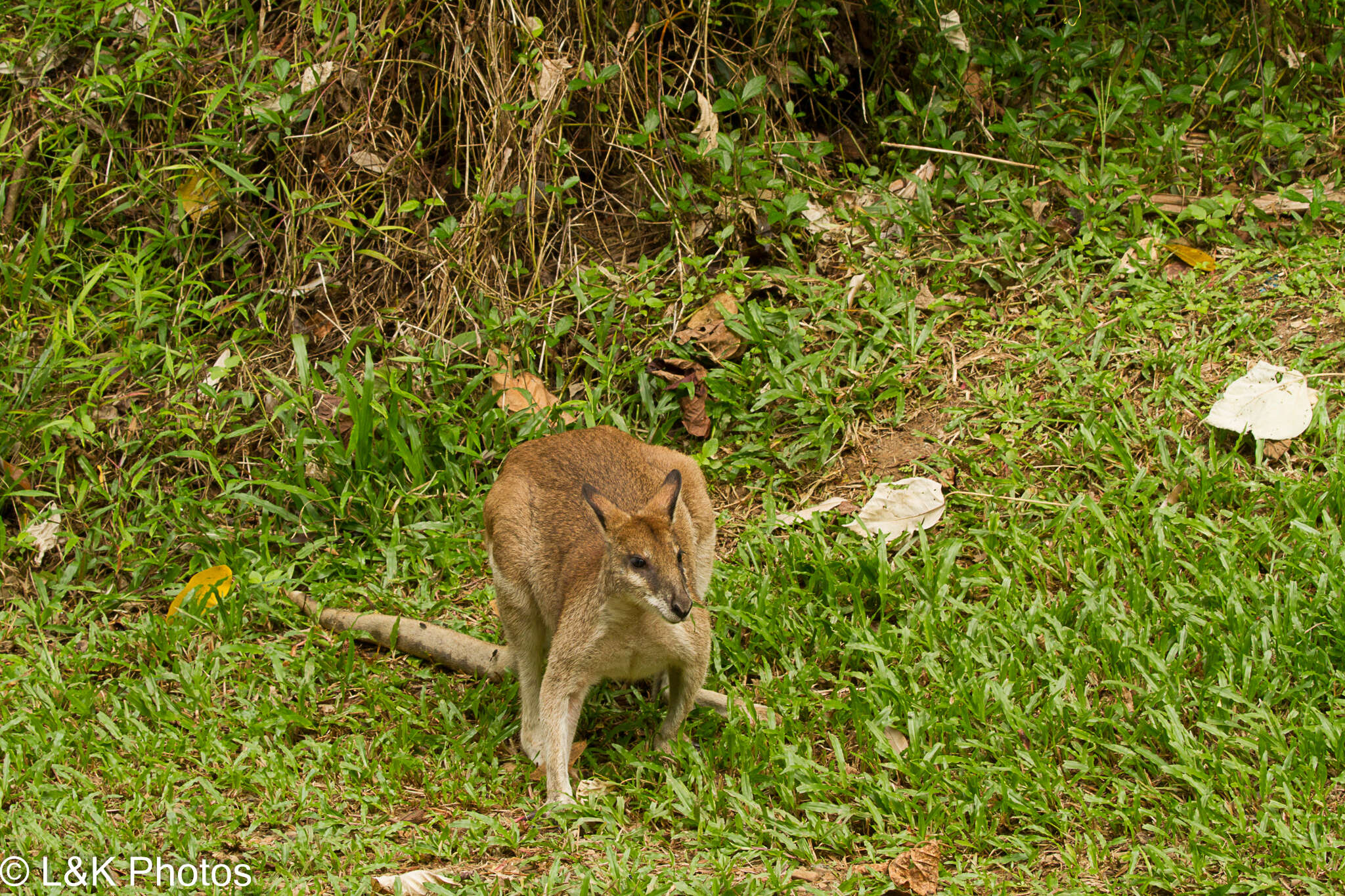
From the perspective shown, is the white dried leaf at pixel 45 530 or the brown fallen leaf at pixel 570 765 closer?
the brown fallen leaf at pixel 570 765

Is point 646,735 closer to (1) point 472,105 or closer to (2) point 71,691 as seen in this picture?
(2) point 71,691

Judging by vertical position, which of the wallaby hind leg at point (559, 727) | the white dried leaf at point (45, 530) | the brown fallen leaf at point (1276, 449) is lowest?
the white dried leaf at point (45, 530)

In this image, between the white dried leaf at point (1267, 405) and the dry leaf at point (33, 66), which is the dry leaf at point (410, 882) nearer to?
the white dried leaf at point (1267, 405)

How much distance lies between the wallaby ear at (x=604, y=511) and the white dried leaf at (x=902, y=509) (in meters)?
1.37

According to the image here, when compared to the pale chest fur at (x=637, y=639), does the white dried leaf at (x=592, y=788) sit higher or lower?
lower

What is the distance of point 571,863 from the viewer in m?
4.07

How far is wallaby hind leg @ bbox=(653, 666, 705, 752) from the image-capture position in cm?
457

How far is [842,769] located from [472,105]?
418 cm

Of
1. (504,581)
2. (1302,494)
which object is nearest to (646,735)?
(504,581)

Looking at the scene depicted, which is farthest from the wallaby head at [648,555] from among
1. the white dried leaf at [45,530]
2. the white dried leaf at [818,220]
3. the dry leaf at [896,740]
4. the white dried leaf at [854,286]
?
the white dried leaf at [45,530]

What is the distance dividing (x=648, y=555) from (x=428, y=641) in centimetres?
146

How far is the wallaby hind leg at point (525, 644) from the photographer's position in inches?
191

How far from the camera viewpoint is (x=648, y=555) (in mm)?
4242

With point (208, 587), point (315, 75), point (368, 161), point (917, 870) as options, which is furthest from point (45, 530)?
point (917, 870)
